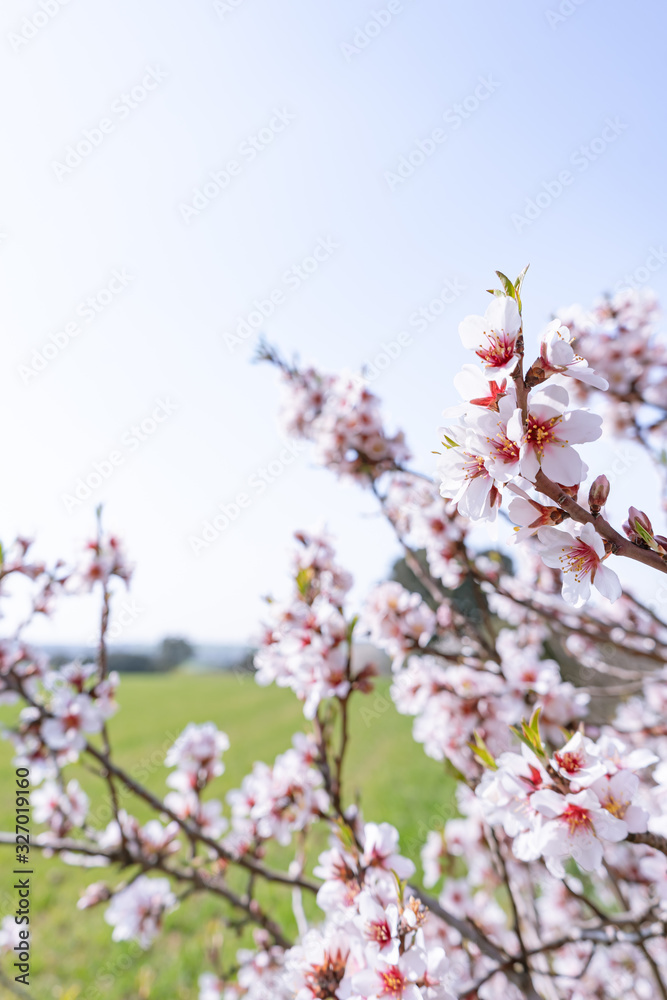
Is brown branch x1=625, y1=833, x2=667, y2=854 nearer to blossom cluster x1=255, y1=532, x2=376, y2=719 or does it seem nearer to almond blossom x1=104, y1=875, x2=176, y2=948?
blossom cluster x1=255, y1=532, x2=376, y2=719

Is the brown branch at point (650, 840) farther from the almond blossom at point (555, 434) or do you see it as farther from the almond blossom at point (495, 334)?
the almond blossom at point (495, 334)

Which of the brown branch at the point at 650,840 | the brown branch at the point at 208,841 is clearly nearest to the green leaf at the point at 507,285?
the brown branch at the point at 650,840

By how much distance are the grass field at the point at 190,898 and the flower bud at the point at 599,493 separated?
1048 mm

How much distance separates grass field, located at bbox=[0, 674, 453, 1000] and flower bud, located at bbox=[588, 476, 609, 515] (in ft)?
3.44

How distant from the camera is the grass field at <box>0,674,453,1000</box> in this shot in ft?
10.2

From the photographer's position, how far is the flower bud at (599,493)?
655mm

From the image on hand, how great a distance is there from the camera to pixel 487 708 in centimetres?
175

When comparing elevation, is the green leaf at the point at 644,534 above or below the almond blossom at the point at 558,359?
below

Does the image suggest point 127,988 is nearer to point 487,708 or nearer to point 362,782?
point 487,708

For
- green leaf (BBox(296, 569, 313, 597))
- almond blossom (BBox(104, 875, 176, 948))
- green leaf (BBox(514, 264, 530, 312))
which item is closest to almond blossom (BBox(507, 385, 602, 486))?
green leaf (BBox(514, 264, 530, 312))

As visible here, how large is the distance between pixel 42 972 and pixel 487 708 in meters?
3.78

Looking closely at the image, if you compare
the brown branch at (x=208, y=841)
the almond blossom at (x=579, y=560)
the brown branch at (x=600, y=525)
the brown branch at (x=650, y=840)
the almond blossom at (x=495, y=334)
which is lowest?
the brown branch at (x=208, y=841)

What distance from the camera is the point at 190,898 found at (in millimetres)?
2881

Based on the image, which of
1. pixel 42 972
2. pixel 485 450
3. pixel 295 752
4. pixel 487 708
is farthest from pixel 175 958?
pixel 485 450
